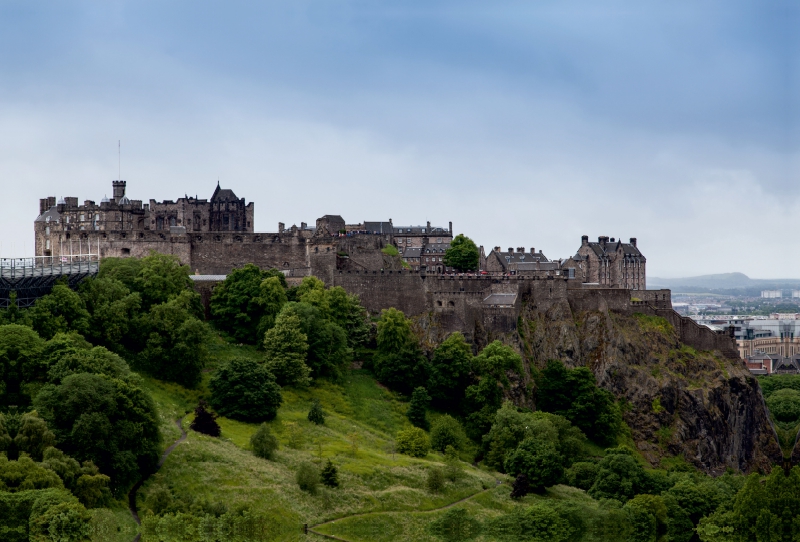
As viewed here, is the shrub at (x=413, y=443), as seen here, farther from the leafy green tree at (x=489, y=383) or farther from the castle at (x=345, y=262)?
the castle at (x=345, y=262)

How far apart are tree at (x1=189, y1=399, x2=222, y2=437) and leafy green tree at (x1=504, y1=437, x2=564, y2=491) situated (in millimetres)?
21383

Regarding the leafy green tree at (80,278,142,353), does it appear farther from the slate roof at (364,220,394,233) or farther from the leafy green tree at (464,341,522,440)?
the slate roof at (364,220,394,233)

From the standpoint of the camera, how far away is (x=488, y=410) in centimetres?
9100

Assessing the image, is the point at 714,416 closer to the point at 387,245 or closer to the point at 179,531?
the point at 387,245

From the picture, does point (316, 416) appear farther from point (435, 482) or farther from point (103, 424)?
point (103, 424)

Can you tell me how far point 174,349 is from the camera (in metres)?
79.6

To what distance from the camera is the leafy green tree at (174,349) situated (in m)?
79.8

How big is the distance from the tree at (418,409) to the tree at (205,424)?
20.2 m

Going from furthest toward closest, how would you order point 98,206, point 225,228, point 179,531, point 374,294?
point 225,228
point 98,206
point 374,294
point 179,531

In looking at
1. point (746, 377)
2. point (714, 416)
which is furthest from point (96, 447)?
point (746, 377)

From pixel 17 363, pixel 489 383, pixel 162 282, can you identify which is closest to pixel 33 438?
pixel 17 363

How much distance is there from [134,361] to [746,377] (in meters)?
64.0

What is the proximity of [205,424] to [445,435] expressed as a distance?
20583mm

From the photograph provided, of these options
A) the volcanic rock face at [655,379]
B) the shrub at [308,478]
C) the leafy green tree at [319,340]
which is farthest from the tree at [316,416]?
the volcanic rock face at [655,379]
